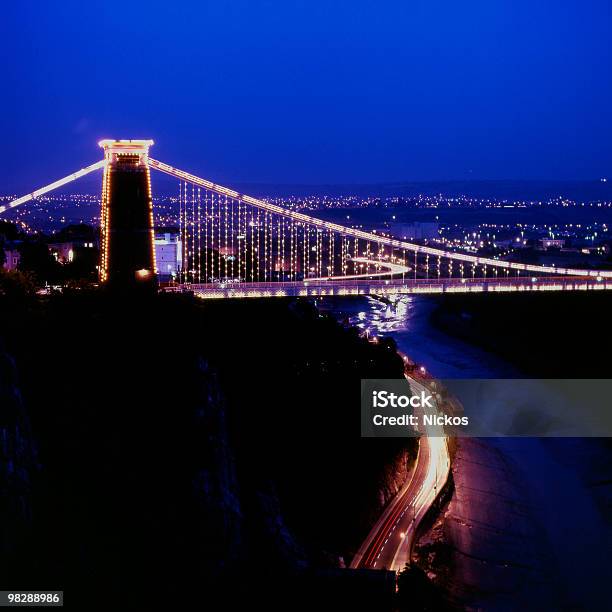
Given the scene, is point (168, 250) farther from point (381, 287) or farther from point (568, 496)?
point (568, 496)

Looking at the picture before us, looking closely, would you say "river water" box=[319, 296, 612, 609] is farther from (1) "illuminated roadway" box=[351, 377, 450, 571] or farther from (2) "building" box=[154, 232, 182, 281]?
(2) "building" box=[154, 232, 182, 281]

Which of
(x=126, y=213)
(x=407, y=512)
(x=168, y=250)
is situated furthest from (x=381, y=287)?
(x=168, y=250)

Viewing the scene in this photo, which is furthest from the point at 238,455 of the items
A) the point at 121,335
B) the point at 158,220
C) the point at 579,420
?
the point at 158,220

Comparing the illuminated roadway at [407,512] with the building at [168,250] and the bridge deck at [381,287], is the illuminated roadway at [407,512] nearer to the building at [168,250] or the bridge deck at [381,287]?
the bridge deck at [381,287]

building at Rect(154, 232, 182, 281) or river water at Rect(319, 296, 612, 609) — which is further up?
building at Rect(154, 232, 182, 281)

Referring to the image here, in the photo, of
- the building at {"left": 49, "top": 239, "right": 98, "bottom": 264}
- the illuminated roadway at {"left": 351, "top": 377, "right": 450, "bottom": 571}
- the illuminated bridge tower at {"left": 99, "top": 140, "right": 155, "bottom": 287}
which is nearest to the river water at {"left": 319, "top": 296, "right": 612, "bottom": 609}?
the illuminated roadway at {"left": 351, "top": 377, "right": 450, "bottom": 571}

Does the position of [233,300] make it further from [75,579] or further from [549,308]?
[549,308]
